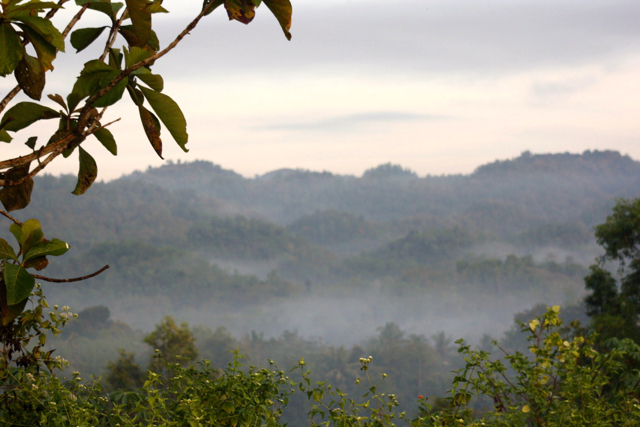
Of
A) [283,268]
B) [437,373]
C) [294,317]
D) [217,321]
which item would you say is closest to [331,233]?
[283,268]

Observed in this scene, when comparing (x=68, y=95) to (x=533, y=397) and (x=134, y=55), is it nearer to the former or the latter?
(x=134, y=55)

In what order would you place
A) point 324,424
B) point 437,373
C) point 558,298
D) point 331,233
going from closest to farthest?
point 324,424, point 437,373, point 558,298, point 331,233

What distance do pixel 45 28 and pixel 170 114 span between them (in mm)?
251

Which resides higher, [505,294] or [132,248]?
[132,248]

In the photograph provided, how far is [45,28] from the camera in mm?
892

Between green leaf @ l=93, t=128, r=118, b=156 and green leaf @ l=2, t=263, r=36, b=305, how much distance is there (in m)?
0.32

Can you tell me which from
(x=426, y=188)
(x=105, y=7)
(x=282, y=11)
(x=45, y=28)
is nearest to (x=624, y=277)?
(x=282, y=11)

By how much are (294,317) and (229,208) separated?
53245mm

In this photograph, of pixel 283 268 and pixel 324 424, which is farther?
pixel 283 268

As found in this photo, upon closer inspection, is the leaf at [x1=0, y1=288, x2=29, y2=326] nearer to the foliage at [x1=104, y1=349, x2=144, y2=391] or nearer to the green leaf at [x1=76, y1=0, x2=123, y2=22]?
the green leaf at [x1=76, y1=0, x2=123, y2=22]

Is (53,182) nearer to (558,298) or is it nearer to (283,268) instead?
(283,268)

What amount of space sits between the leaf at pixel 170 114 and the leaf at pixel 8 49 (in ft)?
0.74

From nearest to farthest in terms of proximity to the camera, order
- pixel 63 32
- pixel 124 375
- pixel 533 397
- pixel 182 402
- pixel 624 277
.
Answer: pixel 63 32 → pixel 182 402 → pixel 533 397 → pixel 624 277 → pixel 124 375

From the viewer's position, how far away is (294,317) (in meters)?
73.2
